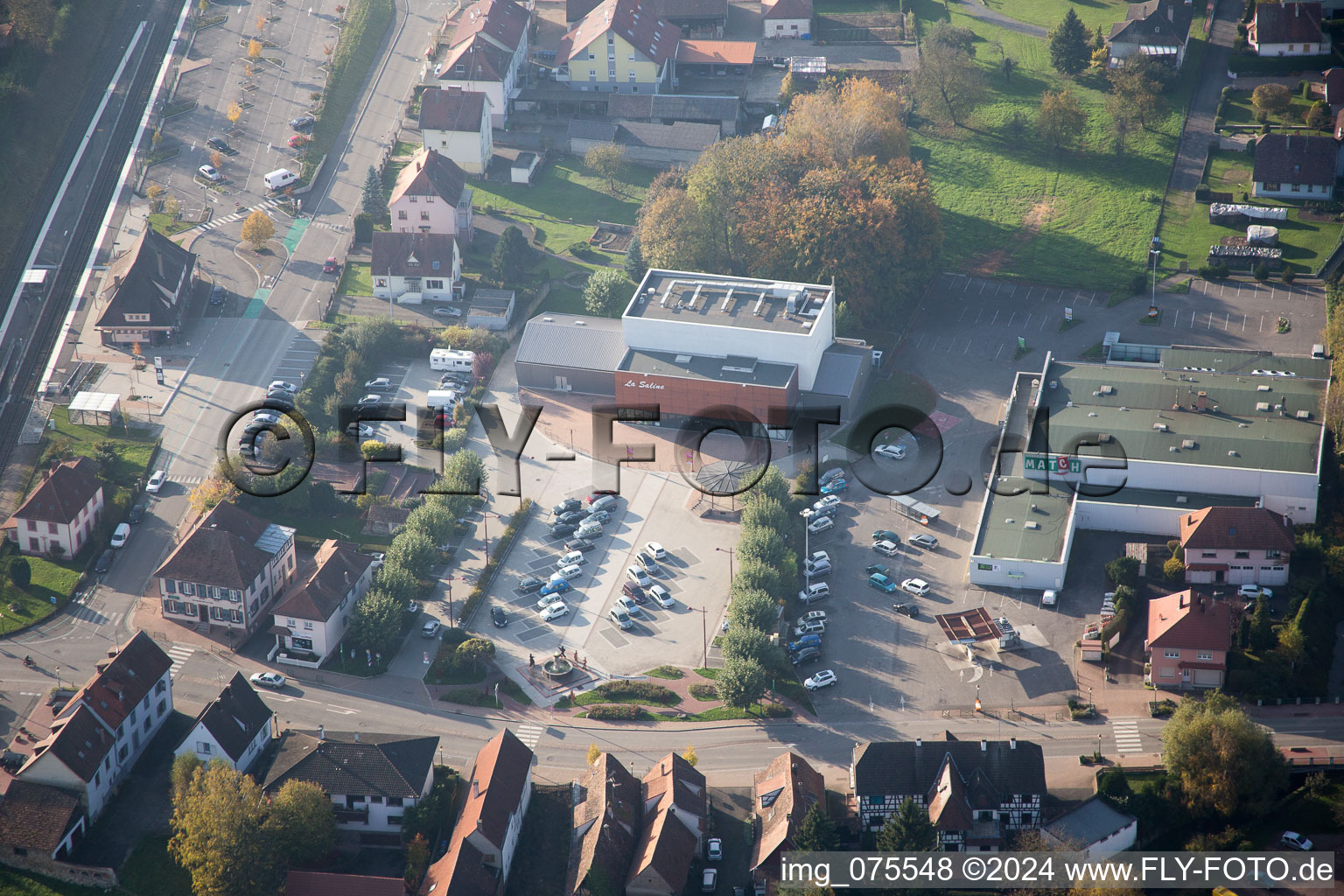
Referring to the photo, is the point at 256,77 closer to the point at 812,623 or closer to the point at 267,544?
the point at 267,544

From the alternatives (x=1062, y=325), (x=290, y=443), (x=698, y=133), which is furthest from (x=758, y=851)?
(x=698, y=133)

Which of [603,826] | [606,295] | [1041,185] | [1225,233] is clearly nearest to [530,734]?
[603,826]

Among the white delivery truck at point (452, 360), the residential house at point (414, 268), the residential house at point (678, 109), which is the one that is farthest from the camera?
the residential house at point (678, 109)

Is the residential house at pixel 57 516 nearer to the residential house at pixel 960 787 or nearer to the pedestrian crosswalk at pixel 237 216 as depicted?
the pedestrian crosswalk at pixel 237 216

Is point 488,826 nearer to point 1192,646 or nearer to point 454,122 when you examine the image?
point 1192,646

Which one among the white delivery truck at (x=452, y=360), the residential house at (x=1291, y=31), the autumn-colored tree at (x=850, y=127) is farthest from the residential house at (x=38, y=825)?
the residential house at (x=1291, y=31)

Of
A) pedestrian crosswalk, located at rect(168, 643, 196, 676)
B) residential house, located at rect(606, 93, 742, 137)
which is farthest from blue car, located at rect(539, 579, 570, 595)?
residential house, located at rect(606, 93, 742, 137)

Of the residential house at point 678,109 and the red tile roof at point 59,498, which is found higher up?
the residential house at point 678,109
